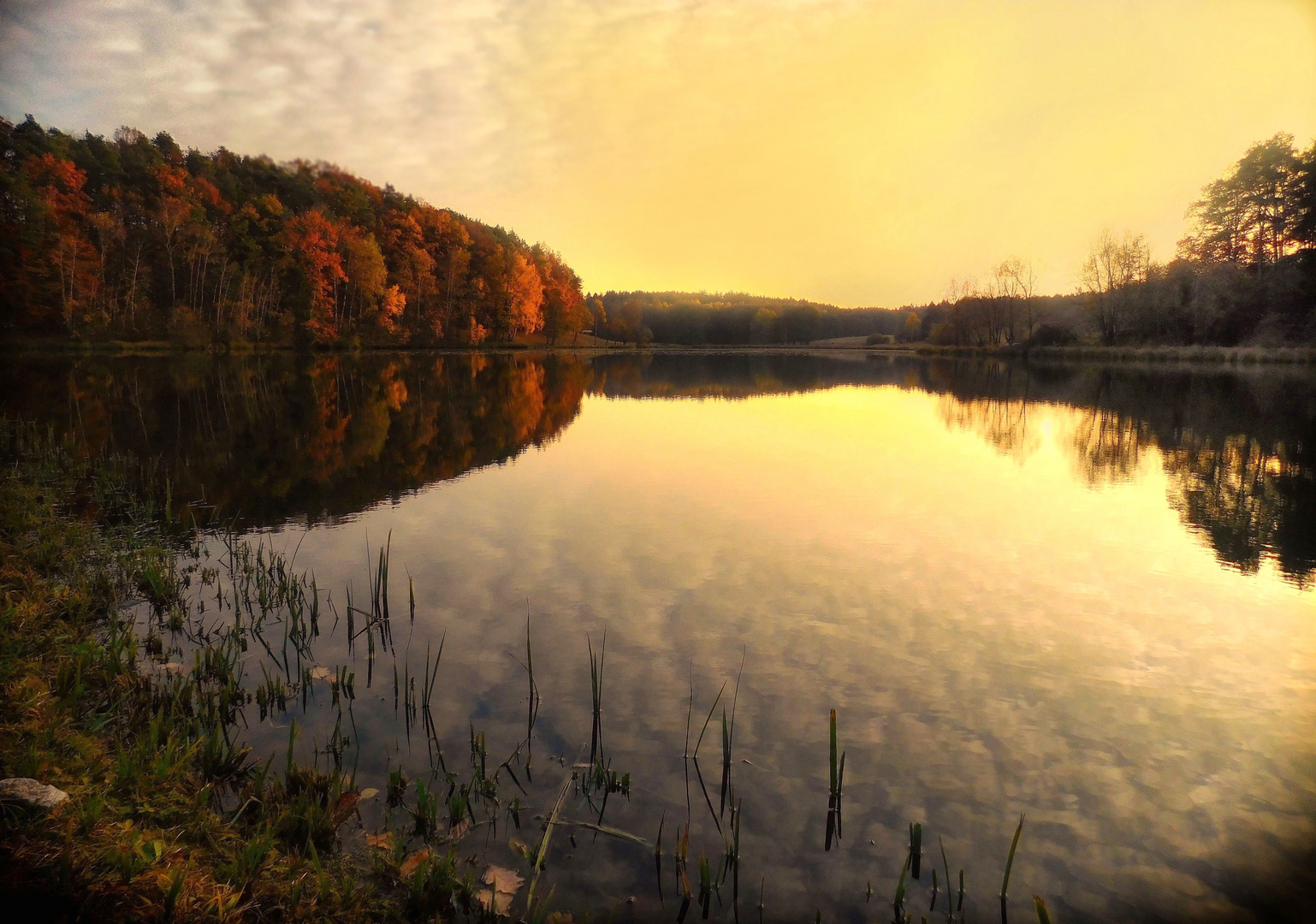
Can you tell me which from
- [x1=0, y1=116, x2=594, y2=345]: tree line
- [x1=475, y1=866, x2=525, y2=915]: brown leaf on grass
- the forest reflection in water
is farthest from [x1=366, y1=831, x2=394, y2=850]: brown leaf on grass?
[x1=0, y1=116, x2=594, y2=345]: tree line

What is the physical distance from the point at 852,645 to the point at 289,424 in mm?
23536

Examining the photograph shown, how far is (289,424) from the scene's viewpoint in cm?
2511

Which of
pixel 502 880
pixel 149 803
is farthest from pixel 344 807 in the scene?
pixel 502 880

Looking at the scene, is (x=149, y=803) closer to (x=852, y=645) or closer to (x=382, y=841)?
(x=382, y=841)

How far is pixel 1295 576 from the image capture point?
10414 mm

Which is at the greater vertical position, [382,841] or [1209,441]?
[1209,441]

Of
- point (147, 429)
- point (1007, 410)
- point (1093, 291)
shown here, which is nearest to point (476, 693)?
point (147, 429)

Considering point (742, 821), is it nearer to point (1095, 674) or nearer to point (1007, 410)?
point (1095, 674)

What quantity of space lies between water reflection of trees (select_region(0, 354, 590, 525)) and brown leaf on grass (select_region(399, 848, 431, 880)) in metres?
10.4

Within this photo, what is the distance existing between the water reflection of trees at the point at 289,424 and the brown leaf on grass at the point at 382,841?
10.1 meters

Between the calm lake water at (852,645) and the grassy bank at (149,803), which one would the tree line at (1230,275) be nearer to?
the calm lake water at (852,645)

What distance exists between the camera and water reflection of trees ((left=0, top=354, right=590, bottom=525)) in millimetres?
16005

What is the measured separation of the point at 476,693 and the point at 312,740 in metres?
1.45

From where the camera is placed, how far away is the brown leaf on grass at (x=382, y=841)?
4.59 metres
